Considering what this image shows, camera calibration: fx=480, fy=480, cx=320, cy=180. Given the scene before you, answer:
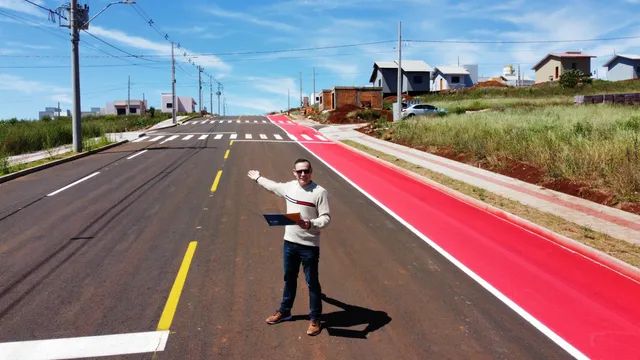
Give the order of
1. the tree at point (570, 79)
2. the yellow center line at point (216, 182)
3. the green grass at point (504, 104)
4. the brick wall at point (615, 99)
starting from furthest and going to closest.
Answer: the tree at point (570, 79), the green grass at point (504, 104), the brick wall at point (615, 99), the yellow center line at point (216, 182)

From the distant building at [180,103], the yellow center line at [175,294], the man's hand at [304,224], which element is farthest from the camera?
the distant building at [180,103]

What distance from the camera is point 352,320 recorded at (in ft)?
18.4

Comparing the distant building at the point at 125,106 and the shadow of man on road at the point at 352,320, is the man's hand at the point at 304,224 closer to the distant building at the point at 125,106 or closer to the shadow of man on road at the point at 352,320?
the shadow of man on road at the point at 352,320

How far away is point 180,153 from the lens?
943 inches

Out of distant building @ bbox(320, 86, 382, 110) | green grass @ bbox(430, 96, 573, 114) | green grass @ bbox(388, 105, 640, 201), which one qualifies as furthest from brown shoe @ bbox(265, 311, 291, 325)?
distant building @ bbox(320, 86, 382, 110)

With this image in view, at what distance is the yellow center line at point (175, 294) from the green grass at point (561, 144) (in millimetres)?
10559

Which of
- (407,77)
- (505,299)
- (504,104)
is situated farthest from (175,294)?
(407,77)

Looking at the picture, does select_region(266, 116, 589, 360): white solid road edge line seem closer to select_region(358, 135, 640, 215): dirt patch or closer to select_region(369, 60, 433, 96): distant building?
select_region(358, 135, 640, 215): dirt patch

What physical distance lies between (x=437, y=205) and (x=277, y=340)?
8.58 m

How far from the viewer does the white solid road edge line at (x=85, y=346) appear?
15.3ft

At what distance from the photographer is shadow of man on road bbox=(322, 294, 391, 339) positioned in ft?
17.4

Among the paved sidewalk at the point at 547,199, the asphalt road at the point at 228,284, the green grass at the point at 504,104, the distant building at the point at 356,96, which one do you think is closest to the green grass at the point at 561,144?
the paved sidewalk at the point at 547,199

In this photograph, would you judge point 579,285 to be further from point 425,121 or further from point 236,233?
point 425,121

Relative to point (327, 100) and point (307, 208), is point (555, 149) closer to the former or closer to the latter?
point (307, 208)
